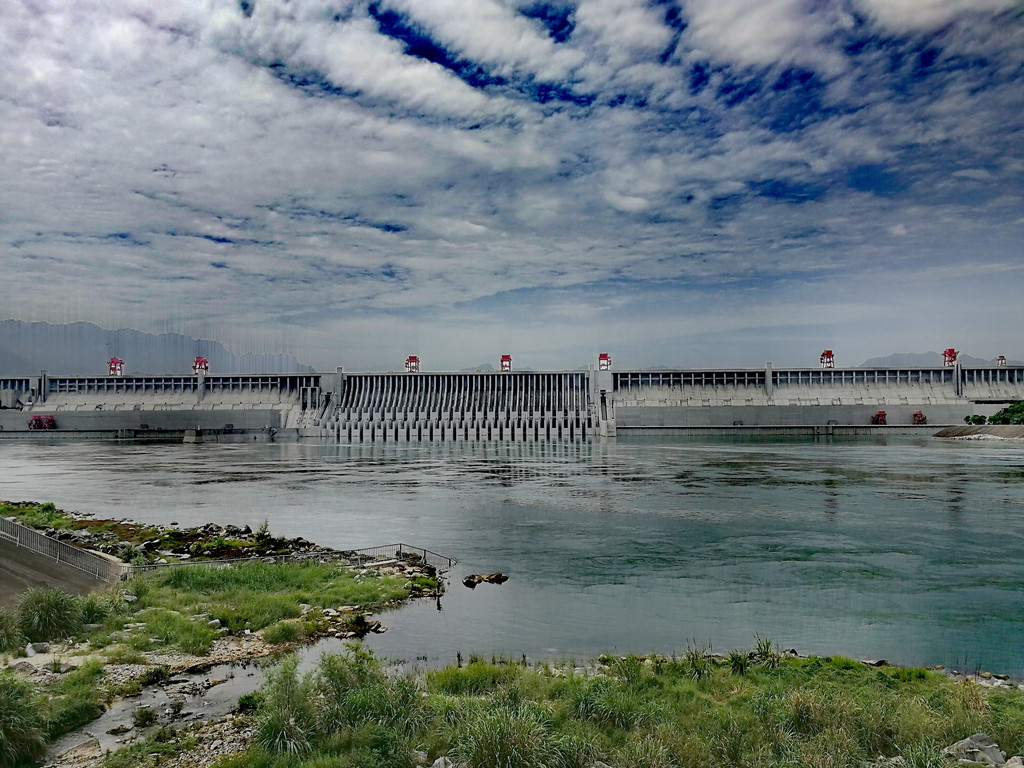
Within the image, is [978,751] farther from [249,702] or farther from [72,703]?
[72,703]

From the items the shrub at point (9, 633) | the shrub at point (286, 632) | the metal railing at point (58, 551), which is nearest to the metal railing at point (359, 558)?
the metal railing at point (58, 551)

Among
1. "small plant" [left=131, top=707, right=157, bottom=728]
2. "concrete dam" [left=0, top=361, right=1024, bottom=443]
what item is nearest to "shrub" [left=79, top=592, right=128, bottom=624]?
"small plant" [left=131, top=707, right=157, bottom=728]

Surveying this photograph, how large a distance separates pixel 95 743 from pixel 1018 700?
11416mm

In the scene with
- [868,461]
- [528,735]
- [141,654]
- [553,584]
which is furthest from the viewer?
[868,461]

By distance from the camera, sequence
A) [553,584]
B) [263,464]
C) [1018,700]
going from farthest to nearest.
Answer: [263,464], [553,584], [1018,700]

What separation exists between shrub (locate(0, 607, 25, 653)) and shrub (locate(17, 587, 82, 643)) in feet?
0.33

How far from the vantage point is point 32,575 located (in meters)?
13.9

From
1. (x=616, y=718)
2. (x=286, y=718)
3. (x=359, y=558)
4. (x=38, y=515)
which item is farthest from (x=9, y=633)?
(x=38, y=515)

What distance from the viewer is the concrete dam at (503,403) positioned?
262 ft

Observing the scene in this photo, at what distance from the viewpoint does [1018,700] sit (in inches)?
366

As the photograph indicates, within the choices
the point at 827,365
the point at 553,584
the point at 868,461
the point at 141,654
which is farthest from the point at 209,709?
the point at 827,365

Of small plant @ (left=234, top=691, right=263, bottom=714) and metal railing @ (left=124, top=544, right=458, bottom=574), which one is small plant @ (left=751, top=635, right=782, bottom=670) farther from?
metal railing @ (left=124, top=544, right=458, bottom=574)

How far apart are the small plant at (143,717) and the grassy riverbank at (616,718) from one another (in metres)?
0.77

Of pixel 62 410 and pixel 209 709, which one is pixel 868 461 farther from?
pixel 62 410
